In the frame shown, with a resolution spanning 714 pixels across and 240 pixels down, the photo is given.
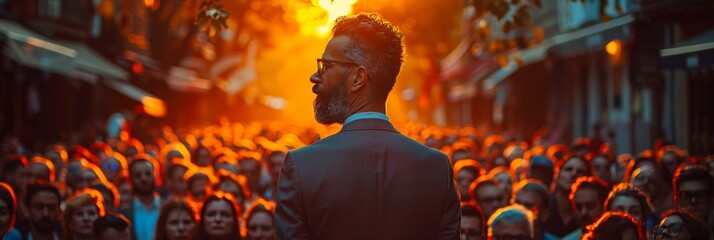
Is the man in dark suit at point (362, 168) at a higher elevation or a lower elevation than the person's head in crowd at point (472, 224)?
higher

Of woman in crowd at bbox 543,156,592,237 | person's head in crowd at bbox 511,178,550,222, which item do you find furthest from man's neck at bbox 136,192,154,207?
woman in crowd at bbox 543,156,592,237

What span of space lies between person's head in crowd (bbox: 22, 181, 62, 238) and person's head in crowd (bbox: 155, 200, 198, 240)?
92cm

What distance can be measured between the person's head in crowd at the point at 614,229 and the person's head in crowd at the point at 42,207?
4138 millimetres

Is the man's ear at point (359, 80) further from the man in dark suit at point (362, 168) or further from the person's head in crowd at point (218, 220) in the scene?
the person's head in crowd at point (218, 220)

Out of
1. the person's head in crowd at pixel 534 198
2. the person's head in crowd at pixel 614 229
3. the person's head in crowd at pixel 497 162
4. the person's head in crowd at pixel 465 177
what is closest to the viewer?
the person's head in crowd at pixel 614 229

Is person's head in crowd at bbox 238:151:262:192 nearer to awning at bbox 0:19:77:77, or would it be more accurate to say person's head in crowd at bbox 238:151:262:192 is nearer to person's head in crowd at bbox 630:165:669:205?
person's head in crowd at bbox 630:165:669:205

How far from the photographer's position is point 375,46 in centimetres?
420

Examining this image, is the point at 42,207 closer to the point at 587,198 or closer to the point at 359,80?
the point at 587,198

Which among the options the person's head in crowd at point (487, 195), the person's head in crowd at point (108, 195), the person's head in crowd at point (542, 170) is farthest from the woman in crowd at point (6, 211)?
the person's head in crowd at point (542, 170)

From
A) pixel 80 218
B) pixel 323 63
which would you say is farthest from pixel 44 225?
pixel 323 63

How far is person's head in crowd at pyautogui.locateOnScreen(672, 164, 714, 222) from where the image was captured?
8.62 metres

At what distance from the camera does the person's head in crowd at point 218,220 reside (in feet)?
27.6

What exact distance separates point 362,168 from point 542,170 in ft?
25.5

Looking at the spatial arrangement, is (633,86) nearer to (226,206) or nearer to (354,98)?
(226,206)
